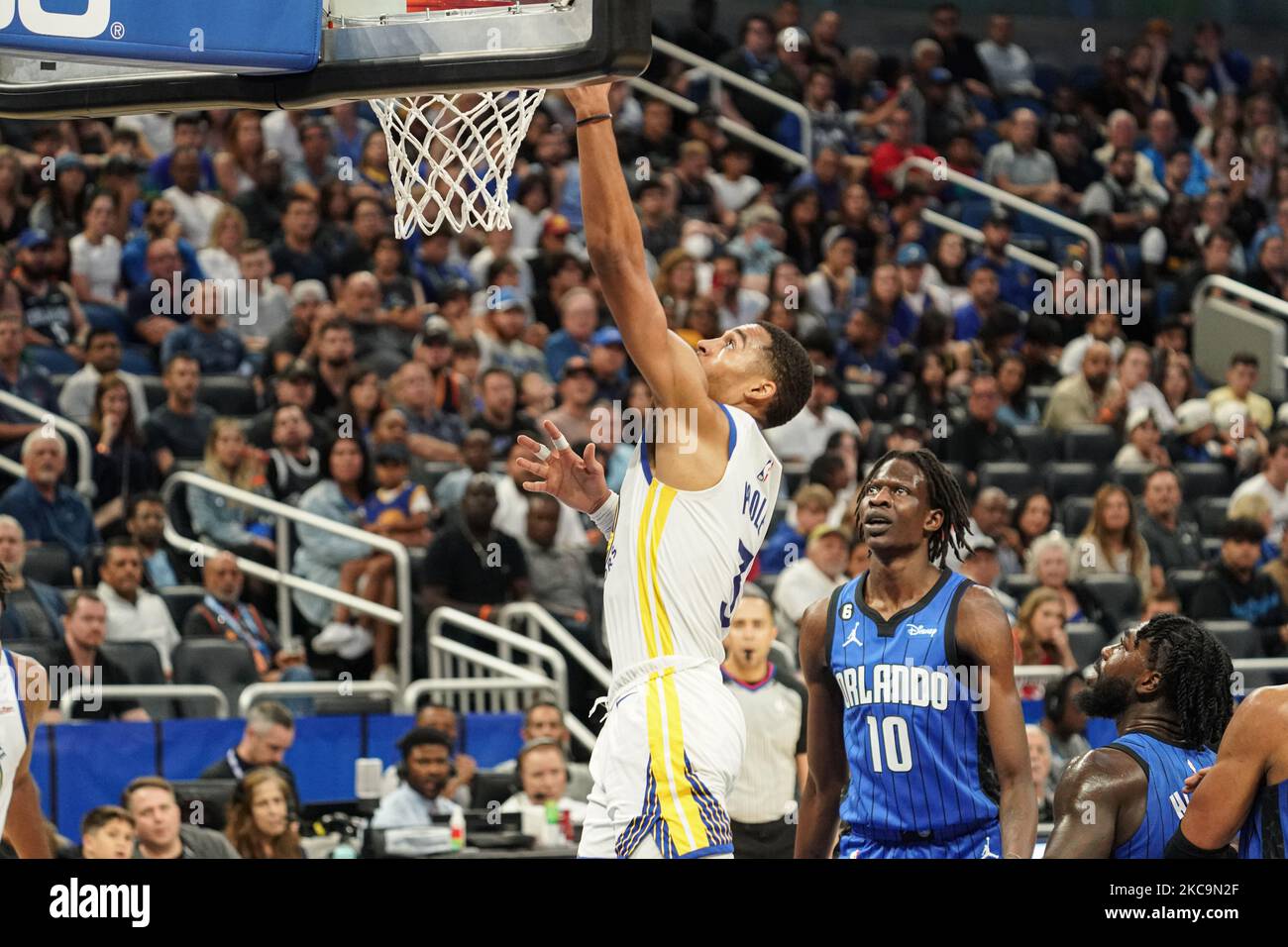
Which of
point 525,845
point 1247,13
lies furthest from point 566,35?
point 1247,13

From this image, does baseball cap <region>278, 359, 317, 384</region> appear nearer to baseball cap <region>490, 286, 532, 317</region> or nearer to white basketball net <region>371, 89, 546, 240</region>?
baseball cap <region>490, 286, 532, 317</region>

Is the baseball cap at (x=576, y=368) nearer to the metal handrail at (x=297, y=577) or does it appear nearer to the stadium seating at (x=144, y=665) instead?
the metal handrail at (x=297, y=577)

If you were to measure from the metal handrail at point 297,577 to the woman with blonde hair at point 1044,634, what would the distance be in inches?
110

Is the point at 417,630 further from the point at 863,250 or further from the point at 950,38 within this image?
the point at 950,38

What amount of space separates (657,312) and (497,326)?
5.96 m

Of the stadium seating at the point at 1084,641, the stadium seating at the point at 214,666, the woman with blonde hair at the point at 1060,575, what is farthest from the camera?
the woman with blonde hair at the point at 1060,575

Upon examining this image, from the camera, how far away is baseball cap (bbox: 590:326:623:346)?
10250mm

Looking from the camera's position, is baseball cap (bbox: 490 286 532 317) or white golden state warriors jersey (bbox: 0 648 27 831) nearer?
white golden state warriors jersey (bbox: 0 648 27 831)

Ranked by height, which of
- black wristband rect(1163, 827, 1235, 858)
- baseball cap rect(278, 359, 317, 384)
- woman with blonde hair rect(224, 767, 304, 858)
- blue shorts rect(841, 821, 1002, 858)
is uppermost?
baseball cap rect(278, 359, 317, 384)

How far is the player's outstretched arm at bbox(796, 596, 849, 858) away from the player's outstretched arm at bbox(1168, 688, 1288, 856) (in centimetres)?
107

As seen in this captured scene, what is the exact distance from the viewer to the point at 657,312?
436cm

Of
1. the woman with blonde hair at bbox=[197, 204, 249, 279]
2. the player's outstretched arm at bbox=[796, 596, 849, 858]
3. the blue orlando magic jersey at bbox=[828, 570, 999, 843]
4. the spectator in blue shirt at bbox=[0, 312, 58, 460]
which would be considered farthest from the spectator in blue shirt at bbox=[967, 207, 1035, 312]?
the blue orlando magic jersey at bbox=[828, 570, 999, 843]

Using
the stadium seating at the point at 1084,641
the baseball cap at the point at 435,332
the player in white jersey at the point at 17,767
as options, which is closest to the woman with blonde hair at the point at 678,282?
the baseball cap at the point at 435,332

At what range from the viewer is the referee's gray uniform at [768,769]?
24.0 ft
